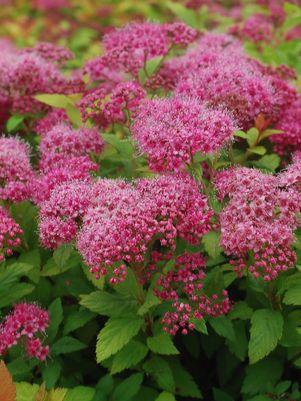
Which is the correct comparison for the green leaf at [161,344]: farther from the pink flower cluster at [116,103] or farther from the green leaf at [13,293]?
the pink flower cluster at [116,103]

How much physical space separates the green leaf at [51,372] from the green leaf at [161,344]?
43 centimetres

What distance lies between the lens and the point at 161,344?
96.8 inches

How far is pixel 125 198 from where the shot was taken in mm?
2275

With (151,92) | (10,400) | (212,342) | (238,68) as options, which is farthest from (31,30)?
(10,400)

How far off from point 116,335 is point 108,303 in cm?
16

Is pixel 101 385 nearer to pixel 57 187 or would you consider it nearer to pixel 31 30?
pixel 57 187

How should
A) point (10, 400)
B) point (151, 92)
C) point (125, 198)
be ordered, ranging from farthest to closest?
point (151, 92) → point (125, 198) → point (10, 400)

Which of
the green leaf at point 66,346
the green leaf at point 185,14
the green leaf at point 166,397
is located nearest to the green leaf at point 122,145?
the green leaf at point 66,346

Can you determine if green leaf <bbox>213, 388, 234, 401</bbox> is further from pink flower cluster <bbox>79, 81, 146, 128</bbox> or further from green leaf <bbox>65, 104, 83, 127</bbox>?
green leaf <bbox>65, 104, 83, 127</bbox>

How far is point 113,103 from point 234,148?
0.76 metres

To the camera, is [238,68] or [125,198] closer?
[125,198]

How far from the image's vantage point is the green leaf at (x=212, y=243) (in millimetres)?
2416

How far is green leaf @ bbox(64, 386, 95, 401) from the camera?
7.55ft

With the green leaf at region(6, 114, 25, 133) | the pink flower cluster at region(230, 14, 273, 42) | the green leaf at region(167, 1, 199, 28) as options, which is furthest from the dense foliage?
the green leaf at region(167, 1, 199, 28)
